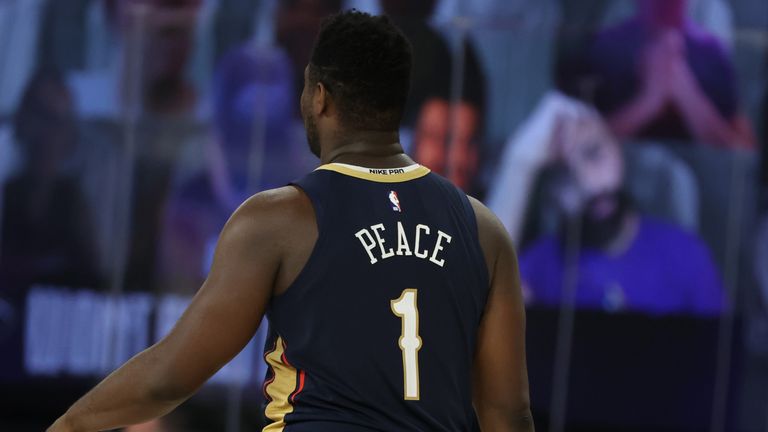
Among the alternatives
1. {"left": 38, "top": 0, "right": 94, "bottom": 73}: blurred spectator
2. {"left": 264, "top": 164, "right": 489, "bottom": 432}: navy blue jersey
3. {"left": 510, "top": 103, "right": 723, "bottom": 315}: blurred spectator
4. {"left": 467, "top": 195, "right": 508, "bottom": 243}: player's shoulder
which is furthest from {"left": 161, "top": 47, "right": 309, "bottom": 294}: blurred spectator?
{"left": 264, "top": 164, "right": 489, "bottom": 432}: navy blue jersey

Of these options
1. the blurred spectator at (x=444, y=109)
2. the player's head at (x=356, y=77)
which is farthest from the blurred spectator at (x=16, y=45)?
the player's head at (x=356, y=77)

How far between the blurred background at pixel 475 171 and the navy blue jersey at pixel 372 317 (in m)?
4.52

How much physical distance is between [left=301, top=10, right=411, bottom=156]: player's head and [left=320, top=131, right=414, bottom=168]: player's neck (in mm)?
15

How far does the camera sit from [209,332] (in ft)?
6.72

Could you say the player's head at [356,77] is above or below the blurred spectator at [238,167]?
above

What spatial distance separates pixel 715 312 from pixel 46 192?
392 centimetres

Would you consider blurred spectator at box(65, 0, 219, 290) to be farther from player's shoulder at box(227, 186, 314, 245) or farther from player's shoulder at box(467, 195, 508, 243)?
player's shoulder at box(227, 186, 314, 245)

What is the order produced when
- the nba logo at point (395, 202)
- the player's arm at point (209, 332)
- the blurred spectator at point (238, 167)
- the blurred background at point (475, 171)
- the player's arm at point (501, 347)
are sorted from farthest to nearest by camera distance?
1. the blurred spectator at point (238, 167)
2. the blurred background at point (475, 171)
3. the player's arm at point (501, 347)
4. the nba logo at point (395, 202)
5. the player's arm at point (209, 332)

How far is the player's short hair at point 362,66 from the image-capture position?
2.11 metres

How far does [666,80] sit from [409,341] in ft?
16.4

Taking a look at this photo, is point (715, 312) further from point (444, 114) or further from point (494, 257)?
point (494, 257)

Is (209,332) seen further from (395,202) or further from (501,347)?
(501,347)

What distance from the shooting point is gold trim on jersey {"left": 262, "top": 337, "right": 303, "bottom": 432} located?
6.83 feet

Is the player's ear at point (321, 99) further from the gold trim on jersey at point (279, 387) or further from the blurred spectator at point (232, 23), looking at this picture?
the blurred spectator at point (232, 23)
